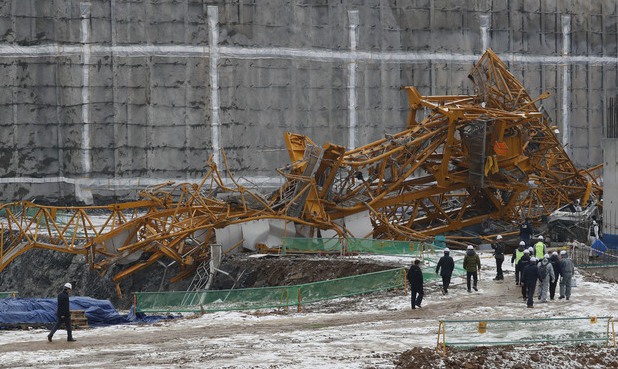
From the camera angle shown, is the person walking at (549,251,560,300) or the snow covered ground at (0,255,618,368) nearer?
the snow covered ground at (0,255,618,368)

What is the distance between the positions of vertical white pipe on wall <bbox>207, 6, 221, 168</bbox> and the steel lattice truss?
13.6 meters

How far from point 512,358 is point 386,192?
20158 millimetres

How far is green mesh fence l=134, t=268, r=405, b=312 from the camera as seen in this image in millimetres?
32469

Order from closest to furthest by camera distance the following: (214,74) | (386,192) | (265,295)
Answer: (265,295)
(386,192)
(214,74)

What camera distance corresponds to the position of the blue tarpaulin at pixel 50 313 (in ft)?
102

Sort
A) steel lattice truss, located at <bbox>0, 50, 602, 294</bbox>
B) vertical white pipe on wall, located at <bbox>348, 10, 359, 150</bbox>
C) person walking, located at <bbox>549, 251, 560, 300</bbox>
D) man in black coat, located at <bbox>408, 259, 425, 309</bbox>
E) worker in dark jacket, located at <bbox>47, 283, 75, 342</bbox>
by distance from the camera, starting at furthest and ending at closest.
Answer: vertical white pipe on wall, located at <bbox>348, 10, 359, 150</bbox>
steel lattice truss, located at <bbox>0, 50, 602, 294</bbox>
person walking, located at <bbox>549, 251, 560, 300</bbox>
man in black coat, located at <bbox>408, 259, 425, 309</bbox>
worker in dark jacket, located at <bbox>47, 283, 75, 342</bbox>

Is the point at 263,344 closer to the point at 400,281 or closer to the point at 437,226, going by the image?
the point at 400,281

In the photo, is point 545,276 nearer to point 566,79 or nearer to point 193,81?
point 193,81

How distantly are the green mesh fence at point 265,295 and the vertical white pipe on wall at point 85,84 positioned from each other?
28848 mm

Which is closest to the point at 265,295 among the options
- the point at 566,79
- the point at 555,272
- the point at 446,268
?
the point at 446,268

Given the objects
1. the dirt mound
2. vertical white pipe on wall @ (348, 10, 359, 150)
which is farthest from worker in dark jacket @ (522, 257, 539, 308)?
vertical white pipe on wall @ (348, 10, 359, 150)

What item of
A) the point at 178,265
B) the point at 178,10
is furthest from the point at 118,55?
the point at 178,265

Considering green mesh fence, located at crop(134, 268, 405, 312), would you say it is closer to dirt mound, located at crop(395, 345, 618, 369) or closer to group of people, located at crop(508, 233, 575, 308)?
group of people, located at crop(508, 233, 575, 308)

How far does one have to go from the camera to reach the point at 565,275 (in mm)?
32156
